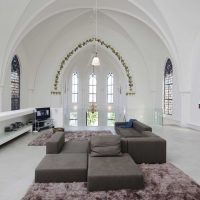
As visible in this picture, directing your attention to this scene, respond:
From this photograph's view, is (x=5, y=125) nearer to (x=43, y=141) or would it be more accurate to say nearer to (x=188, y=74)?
(x=43, y=141)

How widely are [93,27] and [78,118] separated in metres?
6.05

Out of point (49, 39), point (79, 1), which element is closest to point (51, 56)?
point (49, 39)

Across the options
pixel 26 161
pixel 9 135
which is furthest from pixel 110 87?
pixel 26 161

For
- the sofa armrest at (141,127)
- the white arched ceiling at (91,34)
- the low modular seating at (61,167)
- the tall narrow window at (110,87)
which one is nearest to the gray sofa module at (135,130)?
the sofa armrest at (141,127)

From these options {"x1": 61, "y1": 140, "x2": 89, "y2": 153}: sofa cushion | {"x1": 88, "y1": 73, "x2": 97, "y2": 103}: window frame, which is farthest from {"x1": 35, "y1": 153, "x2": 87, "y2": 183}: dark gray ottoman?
{"x1": 88, "y1": 73, "x2": 97, "y2": 103}: window frame

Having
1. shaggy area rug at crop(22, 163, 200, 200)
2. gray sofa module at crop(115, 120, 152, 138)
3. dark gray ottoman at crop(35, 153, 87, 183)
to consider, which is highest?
gray sofa module at crop(115, 120, 152, 138)

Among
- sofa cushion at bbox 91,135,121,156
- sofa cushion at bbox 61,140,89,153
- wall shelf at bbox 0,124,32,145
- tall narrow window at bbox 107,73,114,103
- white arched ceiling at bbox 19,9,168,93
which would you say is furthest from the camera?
tall narrow window at bbox 107,73,114,103

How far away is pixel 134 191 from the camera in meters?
3.16

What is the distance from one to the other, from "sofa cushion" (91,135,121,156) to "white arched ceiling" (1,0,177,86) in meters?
6.23

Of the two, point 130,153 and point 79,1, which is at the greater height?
point 79,1

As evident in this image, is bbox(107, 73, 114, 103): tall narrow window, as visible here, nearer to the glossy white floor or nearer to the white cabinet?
the white cabinet

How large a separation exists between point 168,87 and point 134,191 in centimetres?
1010

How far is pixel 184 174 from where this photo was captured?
3982 mm

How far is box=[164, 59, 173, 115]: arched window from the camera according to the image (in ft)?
39.4
